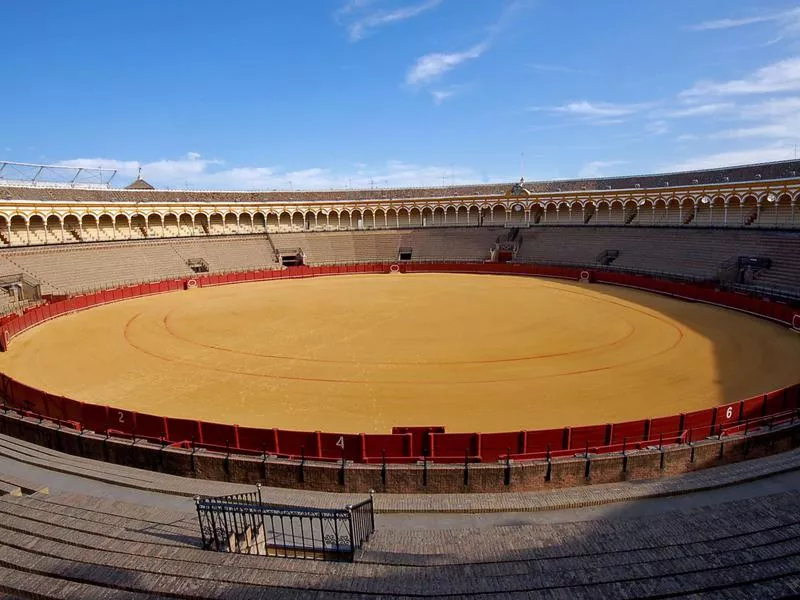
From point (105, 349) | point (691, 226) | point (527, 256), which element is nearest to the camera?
point (105, 349)

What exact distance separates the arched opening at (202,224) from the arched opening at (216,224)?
0.52m

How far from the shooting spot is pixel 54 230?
146ft

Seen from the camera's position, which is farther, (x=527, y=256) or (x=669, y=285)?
(x=527, y=256)

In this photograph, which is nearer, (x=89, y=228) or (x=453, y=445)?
(x=453, y=445)

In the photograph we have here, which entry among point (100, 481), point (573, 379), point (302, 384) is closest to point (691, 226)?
point (573, 379)

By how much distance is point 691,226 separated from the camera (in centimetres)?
4388

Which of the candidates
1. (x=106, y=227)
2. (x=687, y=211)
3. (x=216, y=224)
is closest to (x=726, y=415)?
(x=687, y=211)

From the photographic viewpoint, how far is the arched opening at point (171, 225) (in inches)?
2100

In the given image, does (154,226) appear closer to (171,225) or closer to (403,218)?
(171,225)

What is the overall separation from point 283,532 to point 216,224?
182 feet

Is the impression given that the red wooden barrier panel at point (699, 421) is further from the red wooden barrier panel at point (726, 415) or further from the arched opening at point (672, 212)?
the arched opening at point (672, 212)

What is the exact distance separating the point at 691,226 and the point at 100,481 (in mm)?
47801

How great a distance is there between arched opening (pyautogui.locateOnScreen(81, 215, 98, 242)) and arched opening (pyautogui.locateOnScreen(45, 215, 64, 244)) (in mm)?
1843

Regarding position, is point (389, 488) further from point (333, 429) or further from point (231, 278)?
point (231, 278)
